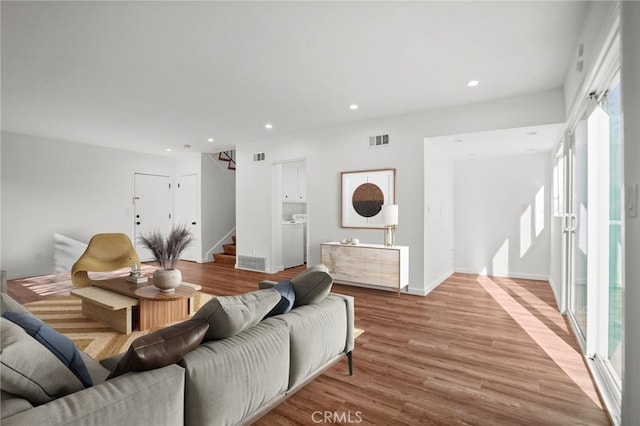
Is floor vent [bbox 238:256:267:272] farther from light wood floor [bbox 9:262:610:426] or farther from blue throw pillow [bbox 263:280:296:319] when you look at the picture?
blue throw pillow [bbox 263:280:296:319]

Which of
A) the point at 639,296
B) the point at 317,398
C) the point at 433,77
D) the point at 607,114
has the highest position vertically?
the point at 433,77

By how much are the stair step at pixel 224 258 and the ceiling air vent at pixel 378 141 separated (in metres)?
4.26

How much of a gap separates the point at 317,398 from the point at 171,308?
2.14 m

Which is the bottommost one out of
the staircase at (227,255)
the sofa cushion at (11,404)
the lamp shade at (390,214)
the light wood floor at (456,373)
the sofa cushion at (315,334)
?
the light wood floor at (456,373)

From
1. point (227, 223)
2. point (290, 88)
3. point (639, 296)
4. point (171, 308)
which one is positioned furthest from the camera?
point (227, 223)

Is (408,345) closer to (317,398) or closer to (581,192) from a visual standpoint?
(317,398)

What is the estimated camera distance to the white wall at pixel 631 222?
139 cm

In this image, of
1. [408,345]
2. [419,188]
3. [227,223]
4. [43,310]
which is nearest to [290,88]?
[419,188]

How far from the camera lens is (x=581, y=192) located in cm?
315

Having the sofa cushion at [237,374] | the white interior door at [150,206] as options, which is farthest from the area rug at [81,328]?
the white interior door at [150,206]

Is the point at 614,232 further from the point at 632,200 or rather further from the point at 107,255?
the point at 107,255

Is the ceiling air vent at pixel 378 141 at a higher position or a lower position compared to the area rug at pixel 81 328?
higher

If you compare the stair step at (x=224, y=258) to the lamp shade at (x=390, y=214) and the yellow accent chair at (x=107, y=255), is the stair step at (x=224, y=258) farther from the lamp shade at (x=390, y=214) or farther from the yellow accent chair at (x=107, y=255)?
the lamp shade at (x=390, y=214)

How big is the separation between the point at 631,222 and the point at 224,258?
7.37 meters
